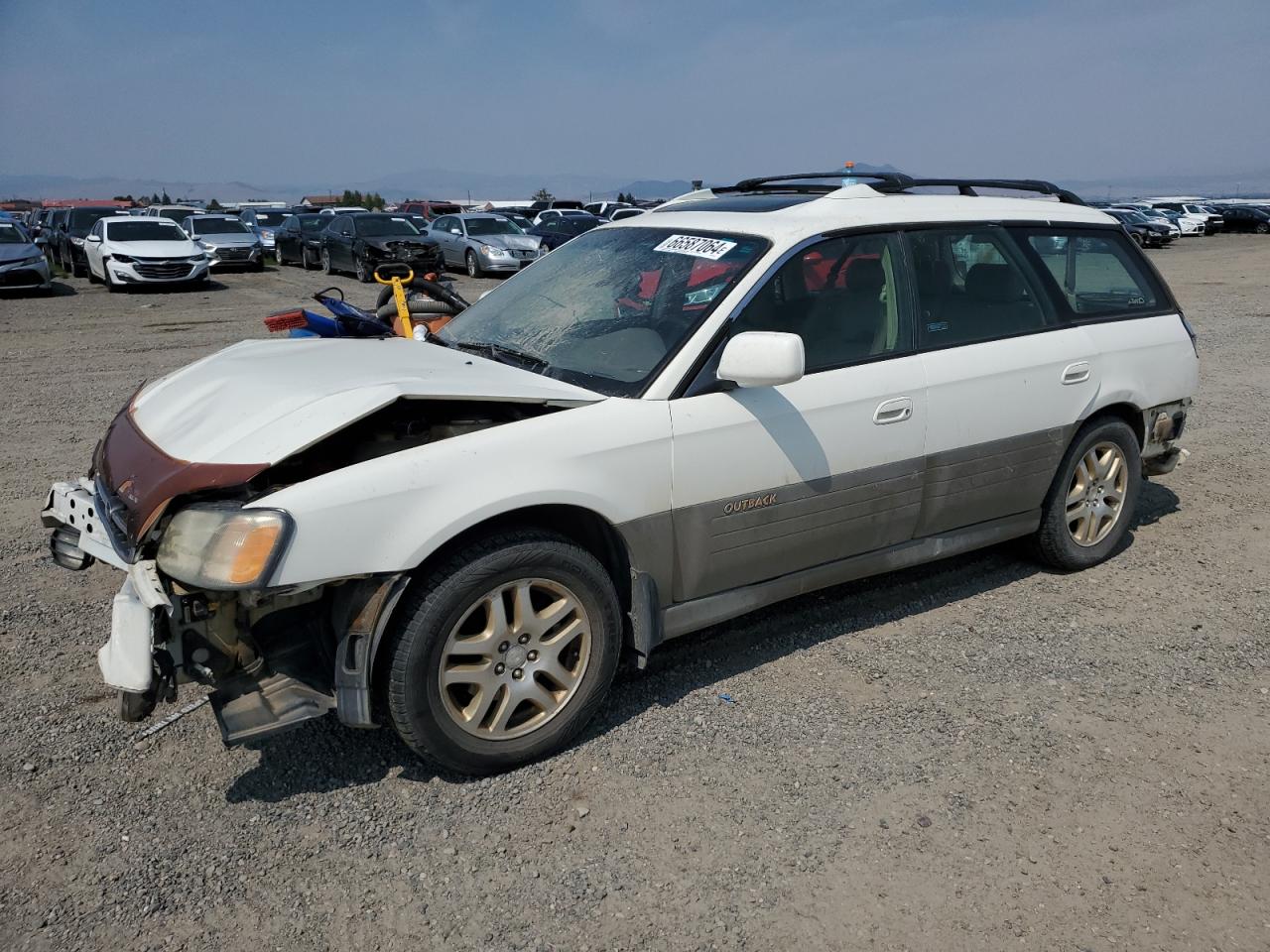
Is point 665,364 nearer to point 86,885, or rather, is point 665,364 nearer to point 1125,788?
point 1125,788

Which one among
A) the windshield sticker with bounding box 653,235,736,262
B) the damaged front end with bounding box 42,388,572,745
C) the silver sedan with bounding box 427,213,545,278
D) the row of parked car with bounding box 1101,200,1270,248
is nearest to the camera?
the damaged front end with bounding box 42,388,572,745

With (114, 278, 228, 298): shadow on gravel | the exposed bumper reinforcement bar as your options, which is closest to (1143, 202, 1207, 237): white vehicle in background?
(114, 278, 228, 298): shadow on gravel

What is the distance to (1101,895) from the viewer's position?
274 cm

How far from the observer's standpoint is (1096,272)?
4.85m

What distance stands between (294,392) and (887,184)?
280 cm

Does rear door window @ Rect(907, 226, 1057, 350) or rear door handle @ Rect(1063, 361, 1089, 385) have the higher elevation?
rear door window @ Rect(907, 226, 1057, 350)

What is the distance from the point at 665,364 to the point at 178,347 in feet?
34.7

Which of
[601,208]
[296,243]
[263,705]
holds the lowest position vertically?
[263,705]

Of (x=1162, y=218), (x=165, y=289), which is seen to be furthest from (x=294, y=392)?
(x=1162, y=218)

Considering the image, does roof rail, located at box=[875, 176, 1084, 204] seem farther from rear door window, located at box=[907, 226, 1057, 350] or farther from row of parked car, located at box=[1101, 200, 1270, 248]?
row of parked car, located at box=[1101, 200, 1270, 248]

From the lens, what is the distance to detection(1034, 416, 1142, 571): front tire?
4.70 metres

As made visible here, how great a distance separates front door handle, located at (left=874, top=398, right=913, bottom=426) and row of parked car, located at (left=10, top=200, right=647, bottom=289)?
1414cm

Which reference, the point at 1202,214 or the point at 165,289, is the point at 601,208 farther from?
the point at 1202,214

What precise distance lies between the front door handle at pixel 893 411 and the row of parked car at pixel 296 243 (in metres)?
14.1
